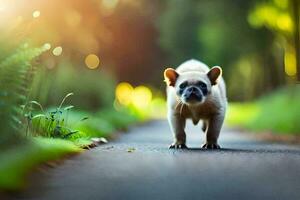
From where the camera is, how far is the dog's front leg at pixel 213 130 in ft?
42.1

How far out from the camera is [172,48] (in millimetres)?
44438

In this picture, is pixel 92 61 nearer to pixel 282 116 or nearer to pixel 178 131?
pixel 282 116

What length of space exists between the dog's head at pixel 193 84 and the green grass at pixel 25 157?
217cm

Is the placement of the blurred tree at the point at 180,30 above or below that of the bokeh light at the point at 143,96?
above

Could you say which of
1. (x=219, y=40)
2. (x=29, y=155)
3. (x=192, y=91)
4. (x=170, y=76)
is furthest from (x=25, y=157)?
(x=219, y=40)

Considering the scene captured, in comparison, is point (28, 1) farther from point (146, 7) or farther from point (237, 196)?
point (146, 7)

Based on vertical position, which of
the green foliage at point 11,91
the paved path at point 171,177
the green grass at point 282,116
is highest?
the green grass at point 282,116

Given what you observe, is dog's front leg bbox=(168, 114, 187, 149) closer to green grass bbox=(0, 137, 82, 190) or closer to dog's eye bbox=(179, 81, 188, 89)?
dog's eye bbox=(179, 81, 188, 89)

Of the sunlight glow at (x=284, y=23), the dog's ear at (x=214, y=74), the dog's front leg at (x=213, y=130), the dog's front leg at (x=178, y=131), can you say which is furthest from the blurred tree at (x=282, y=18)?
the dog's front leg at (x=178, y=131)

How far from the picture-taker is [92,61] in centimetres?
3050

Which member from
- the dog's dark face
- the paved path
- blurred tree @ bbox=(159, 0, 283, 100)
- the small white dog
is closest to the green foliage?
the paved path

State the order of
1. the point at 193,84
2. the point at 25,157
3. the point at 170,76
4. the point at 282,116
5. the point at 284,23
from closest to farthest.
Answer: the point at 25,157 → the point at 193,84 → the point at 170,76 → the point at 282,116 → the point at 284,23

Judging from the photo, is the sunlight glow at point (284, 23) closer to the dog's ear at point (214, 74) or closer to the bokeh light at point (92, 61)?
the bokeh light at point (92, 61)

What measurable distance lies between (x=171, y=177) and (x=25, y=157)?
1827 millimetres
